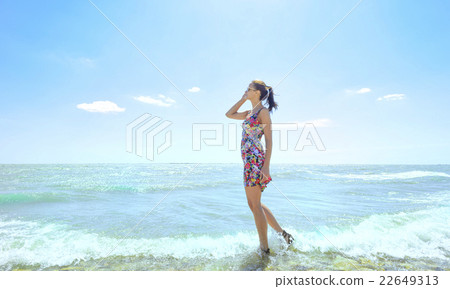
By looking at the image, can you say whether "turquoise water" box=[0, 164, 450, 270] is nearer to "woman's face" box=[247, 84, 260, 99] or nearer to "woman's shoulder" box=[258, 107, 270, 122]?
"woman's shoulder" box=[258, 107, 270, 122]

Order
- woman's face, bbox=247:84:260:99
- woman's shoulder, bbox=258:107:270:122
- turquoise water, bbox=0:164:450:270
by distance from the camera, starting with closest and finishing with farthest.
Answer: turquoise water, bbox=0:164:450:270
woman's shoulder, bbox=258:107:270:122
woman's face, bbox=247:84:260:99

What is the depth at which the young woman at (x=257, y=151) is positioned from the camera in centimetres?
296

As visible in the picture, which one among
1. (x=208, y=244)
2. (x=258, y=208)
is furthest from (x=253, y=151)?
(x=208, y=244)

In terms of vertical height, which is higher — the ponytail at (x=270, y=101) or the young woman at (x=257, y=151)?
the ponytail at (x=270, y=101)

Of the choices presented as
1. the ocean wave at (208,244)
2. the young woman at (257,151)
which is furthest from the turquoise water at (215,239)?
the young woman at (257,151)

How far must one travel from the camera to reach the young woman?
2.96m

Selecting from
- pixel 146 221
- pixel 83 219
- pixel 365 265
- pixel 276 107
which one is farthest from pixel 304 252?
pixel 83 219

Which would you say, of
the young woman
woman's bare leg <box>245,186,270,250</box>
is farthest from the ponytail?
woman's bare leg <box>245,186,270,250</box>

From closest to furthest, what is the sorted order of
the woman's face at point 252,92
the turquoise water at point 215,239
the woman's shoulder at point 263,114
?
the turquoise water at point 215,239
the woman's shoulder at point 263,114
the woman's face at point 252,92

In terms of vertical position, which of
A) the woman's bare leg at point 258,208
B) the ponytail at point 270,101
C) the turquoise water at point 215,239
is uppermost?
the ponytail at point 270,101

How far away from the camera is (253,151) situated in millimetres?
2988

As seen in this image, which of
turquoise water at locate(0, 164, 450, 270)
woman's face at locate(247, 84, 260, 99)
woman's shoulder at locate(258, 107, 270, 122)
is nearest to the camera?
turquoise water at locate(0, 164, 450, 270)

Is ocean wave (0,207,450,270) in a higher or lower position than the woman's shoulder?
lower

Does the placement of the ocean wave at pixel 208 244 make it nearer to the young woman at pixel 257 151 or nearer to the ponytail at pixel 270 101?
the young woman at pixel 257 151
